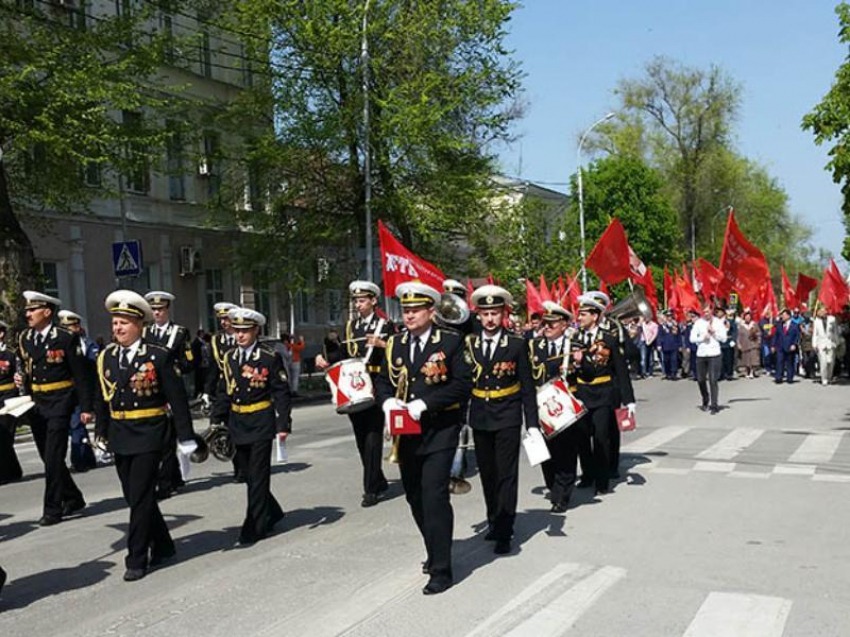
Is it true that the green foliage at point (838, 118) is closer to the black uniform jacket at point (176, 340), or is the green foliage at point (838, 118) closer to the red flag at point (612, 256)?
the red flag at point (612, 256)

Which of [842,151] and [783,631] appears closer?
[783,631]

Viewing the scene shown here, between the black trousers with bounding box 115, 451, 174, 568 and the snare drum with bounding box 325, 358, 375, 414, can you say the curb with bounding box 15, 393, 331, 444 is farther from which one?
the black trousers with bounding box 115, 451, 174, 568

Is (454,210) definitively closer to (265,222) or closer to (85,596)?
(265,222)

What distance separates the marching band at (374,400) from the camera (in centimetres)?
646

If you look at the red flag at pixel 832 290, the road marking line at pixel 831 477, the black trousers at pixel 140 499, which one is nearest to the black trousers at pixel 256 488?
the black trousers at pixel 140 499

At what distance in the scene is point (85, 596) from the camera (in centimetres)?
637

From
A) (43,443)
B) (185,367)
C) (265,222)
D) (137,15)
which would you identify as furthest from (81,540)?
(265,222)

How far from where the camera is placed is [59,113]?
17688 mm

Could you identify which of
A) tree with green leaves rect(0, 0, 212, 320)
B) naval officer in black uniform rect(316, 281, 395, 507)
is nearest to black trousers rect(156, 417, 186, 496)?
naval officer in black uniform rect(316, 281, 395, 507)

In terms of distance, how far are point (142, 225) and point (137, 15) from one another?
29.4ft

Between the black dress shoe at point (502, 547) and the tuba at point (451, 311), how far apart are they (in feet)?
7.86

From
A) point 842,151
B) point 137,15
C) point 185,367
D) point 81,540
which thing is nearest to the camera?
point 81,540

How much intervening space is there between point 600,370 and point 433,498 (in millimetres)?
3774

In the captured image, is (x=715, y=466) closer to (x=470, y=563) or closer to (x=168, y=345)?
(x=470, y=563)
